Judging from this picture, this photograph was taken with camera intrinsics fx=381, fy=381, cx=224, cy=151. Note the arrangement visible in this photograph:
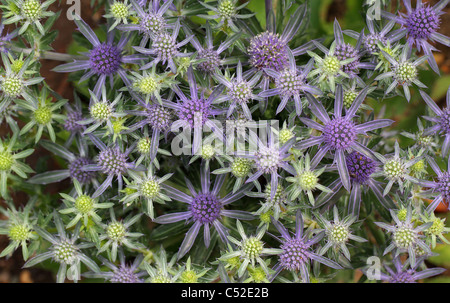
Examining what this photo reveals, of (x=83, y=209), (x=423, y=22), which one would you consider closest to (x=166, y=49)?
(x=83, y=209)

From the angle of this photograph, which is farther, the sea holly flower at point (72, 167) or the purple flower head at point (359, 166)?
the sea holly flower at point (72, 167)

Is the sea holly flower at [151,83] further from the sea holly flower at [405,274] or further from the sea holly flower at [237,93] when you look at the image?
the sea holly flower at [405,274]

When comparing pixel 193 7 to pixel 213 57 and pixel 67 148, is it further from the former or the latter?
pixel 67 148

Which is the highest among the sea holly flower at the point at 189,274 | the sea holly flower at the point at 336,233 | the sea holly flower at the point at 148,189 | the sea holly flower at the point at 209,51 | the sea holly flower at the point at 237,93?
the sea holly flower at the point at 209,51

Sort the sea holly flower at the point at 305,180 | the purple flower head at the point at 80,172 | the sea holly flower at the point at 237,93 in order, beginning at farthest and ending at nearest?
the purple flower head at the point at 80,172, the sea holly flower at the point at 237,93, the sea holly flower at the point at 305,180

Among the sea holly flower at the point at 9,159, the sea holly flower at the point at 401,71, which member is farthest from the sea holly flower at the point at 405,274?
the sea holly flower at the point at 9,159
